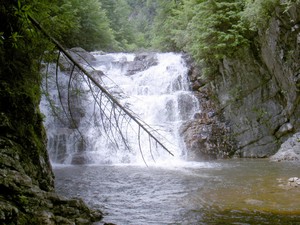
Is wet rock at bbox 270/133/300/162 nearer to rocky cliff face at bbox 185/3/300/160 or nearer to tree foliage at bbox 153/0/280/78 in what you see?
rocky cliff face at bbox 185/3/300/160

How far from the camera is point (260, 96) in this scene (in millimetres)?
13977

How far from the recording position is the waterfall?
13523 millimetres

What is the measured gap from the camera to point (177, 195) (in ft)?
22.3

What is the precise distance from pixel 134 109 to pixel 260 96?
6028 mm

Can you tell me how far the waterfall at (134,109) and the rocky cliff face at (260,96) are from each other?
1260 mm

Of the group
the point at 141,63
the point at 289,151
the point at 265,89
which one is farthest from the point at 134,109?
the point at 289,151

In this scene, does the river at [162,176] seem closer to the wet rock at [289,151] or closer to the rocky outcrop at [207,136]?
the rocky outcrop at [207,136]

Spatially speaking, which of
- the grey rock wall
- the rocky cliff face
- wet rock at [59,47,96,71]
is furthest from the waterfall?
the grey rock wall

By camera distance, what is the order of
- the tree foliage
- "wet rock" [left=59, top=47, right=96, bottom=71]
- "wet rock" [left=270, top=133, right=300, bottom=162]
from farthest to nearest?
the tree foliage → "wet rock" [left=270, top=133, right=300, bottom=162] → "wet rock" [left=59, top=47, right=96, bottom=71]

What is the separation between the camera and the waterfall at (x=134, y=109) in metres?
13.5

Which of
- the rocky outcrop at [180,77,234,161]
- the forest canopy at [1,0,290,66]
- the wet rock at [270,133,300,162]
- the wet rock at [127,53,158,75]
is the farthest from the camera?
the wet rock at [127,53,158,75]

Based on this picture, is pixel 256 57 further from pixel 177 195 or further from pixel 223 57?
pixel 177 195

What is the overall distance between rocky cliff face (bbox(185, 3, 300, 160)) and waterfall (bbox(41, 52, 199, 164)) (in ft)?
4.13

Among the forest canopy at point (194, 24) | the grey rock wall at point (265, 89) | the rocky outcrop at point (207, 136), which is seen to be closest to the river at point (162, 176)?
the rocky outcrop at point (207, 136)
